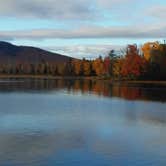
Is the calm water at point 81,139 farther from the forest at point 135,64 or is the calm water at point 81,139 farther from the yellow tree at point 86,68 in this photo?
the yellow tree at point 86,68

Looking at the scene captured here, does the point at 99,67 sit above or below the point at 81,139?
above

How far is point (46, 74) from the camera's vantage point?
177 m

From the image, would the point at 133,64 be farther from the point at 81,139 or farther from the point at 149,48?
the point at 81,139

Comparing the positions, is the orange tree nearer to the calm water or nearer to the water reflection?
the water reflection

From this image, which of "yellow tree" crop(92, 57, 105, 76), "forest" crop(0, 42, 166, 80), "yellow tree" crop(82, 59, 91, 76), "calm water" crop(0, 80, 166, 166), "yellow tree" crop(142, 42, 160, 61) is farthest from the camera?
"yellow tree" crop(82, 59, 91, 76)

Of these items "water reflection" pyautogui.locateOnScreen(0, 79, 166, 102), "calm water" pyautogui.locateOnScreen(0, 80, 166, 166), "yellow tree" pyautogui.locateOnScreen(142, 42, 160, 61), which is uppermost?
"yellow tree" pyautogui.locateOnScreen(142, 42, 160, 61)

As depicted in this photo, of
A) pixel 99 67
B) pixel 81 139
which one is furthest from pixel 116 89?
pixel 99 67

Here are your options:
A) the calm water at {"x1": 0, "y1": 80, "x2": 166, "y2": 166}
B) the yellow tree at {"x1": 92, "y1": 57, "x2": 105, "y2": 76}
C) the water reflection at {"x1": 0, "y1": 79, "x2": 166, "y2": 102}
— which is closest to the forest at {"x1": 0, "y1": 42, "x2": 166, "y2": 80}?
the yellow tree at {"x1": 92, "y1": 57, "x2": 105, "y2": 76}

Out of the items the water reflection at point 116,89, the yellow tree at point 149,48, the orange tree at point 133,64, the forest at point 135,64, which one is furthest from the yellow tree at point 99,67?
the water reflection at point 116,89

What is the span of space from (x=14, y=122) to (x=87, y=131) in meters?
5.20

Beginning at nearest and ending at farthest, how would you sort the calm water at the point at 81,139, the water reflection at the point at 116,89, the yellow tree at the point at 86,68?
the calm water at the point at 81,139
the water reflection at the point at 116,89
the yellow tree at the point at 86,68

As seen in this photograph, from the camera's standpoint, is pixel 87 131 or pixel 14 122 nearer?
pixel 87 131

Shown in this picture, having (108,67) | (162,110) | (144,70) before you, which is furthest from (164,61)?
(162,110)

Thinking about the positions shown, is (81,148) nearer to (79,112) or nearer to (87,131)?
(87,131)
